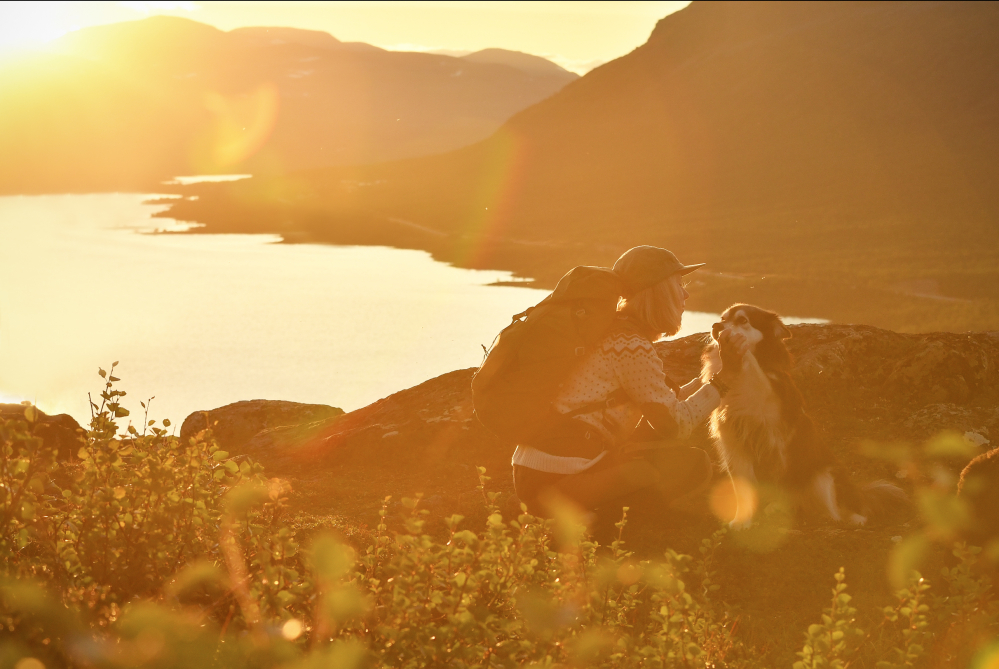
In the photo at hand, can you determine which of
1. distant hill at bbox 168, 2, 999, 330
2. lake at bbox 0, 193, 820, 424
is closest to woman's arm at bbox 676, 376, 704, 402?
lake at bbox 0, 193, 820, 424

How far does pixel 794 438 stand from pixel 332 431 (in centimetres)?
587

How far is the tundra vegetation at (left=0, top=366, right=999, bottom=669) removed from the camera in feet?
11.0

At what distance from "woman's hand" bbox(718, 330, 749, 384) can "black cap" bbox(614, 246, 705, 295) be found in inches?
44.1

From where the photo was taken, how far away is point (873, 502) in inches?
272

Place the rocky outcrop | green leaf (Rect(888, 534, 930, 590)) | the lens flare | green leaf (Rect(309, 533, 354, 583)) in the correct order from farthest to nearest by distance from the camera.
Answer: the lens flare → the rocky outcrop → green leaf (Rect(888, 534, 930, 590)) → green leaf (Rect(309, 533, 354, 583))

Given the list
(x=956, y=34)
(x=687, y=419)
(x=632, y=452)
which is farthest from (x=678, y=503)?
(x=956, y=34)

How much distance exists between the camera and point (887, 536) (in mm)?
6512

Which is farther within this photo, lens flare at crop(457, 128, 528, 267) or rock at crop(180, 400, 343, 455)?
lens flare at crop(457, 128, 528, 267)

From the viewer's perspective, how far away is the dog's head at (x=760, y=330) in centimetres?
653

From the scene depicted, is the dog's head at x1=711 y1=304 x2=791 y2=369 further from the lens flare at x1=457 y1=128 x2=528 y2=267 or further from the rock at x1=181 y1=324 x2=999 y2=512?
the lens flare at x1=457 y1=128 x2=528 y2=267

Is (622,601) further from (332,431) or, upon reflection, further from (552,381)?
(332,431)

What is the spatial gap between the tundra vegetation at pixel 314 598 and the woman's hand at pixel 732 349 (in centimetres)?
205

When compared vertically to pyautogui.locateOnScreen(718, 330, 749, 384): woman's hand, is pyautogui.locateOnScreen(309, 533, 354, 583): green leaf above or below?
below

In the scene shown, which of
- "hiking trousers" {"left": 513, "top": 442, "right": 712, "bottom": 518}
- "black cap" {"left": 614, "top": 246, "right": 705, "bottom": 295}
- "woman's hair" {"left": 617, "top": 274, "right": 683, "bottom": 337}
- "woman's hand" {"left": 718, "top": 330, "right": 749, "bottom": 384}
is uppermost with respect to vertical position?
"black cap" {"left": 614, "top": 246, "right": 705, "bottom": 295}
